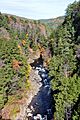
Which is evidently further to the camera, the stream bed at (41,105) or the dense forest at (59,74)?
the stream bed at (41,105)

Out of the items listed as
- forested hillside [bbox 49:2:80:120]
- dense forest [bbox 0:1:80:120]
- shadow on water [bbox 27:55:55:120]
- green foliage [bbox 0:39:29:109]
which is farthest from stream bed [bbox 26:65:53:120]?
green foliage [bbox 0:39:29:109]

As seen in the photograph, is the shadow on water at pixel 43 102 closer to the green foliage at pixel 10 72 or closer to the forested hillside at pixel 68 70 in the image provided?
the forested hillside at pixel 68 70

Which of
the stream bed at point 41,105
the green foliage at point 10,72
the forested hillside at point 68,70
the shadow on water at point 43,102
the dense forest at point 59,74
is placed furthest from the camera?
the shadow on water at point 43,102

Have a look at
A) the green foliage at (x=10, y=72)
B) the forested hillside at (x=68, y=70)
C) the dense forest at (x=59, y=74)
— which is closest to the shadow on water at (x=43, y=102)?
the dense forest at (x=59, y=74)

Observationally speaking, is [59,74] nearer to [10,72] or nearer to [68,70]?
[68,70]

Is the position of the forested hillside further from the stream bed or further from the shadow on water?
the stream bed

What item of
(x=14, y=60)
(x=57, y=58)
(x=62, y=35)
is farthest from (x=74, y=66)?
(x=62, y=35)

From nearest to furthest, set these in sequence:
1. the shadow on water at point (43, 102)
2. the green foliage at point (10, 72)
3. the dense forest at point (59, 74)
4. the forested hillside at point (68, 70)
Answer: the forested hillside at point (68, 70) < the dense forest at point (59, 74) < the green foliage at point (10, 72) < the shadow on water at point (43, 102)

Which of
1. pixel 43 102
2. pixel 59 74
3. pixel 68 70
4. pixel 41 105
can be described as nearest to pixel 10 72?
pixel 41 105
